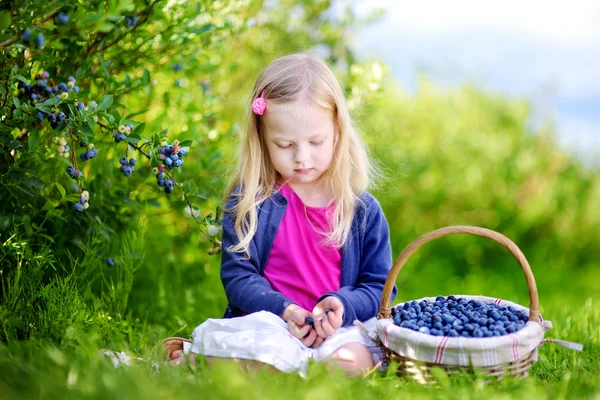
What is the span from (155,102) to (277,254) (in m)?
2.16

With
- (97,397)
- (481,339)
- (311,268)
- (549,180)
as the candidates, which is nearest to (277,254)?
(311,268)

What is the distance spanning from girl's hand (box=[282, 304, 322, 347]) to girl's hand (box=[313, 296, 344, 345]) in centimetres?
4

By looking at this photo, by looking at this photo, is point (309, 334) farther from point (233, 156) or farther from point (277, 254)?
point (233, 156)

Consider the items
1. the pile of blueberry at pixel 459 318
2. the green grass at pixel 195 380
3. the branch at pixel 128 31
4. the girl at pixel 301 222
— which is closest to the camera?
the green grass at pixel 195 380

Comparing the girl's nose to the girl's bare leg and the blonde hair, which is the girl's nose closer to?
the blonde hair

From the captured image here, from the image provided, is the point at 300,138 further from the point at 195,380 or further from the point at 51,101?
the point at 195,380

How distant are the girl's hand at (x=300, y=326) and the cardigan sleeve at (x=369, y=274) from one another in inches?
5.0

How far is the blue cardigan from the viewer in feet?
8.76

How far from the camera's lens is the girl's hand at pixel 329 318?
8.22ft

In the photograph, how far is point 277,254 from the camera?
9.29 feet

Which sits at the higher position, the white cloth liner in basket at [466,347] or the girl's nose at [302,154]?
the girl's nose at [302,154]

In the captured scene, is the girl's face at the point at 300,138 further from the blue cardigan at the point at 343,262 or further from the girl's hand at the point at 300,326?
the girl's hand at the point at 300,326

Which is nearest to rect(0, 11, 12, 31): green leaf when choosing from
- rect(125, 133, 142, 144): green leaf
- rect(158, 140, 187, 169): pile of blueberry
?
rect(125, 133, 142, 144): green leaf

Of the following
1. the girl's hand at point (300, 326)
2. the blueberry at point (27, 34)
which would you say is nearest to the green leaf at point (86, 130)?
the blueberry at point (27, 34)
